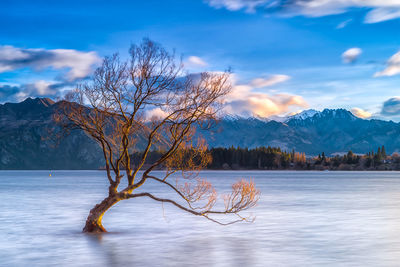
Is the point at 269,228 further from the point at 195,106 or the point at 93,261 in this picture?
the point at 93,261

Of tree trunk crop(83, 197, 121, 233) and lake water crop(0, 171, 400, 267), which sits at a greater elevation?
tree trunk crop(83, 197, 121, 233)

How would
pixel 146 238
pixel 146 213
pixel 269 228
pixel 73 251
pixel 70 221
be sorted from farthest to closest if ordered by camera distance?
pixel 146 213 < pixel 70 221 < pixel 269 228 < pixel 146 238 < pixel 73 251

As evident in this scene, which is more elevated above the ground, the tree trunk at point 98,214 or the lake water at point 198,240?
the tree trunk at point 98,214

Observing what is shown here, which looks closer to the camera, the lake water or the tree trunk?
the lake water

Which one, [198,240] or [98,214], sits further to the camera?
[198,240]

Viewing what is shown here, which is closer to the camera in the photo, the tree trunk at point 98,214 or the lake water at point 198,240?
the lake water at point 198,240

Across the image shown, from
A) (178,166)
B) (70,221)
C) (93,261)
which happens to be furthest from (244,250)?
(70,221)

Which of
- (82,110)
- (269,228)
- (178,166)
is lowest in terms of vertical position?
(269,228)

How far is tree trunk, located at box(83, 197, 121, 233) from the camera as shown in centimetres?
2655

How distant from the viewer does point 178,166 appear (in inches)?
997

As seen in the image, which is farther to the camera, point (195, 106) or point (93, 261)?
point (195, 106)

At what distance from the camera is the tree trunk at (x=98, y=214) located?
26547mm

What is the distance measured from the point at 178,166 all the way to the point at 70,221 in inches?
640

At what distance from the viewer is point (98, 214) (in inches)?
1094
